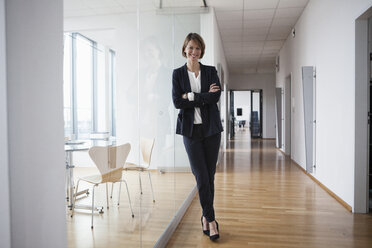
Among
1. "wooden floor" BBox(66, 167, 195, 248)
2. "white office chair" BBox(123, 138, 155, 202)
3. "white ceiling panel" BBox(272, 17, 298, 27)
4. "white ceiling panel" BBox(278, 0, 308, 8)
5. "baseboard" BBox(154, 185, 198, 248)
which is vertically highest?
"white ceiling panel" BBox(272, 17, 298, 27)

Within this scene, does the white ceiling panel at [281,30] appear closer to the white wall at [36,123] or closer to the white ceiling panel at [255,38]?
the white ceiling panel at [255,38]

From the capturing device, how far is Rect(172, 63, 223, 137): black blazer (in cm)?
230

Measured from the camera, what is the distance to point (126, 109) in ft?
5.05

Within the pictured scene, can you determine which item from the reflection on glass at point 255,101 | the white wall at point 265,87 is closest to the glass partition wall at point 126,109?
the white wall at point 265,87

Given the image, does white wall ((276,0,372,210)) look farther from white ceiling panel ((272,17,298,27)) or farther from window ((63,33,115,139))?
window ((63,33,115,139))

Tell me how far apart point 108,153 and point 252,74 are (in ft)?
45.5

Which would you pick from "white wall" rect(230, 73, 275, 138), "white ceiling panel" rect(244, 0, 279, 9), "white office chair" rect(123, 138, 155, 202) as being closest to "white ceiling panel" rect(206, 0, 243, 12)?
"white ceiling panel" rect(244, 0, 279, 9)

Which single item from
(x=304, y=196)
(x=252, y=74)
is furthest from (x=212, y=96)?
(x=252, y=74)

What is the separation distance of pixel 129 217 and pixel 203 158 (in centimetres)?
95

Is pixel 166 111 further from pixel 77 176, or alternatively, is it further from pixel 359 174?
pixel 359 174

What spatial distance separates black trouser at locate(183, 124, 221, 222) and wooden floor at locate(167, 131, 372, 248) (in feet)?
1.05

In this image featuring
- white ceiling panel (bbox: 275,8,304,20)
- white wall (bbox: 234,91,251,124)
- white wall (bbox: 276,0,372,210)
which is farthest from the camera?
white wall (bbox: 234,91,251,124)

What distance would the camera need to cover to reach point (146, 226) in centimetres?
189

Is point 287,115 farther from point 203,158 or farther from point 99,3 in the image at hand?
point 99,3
